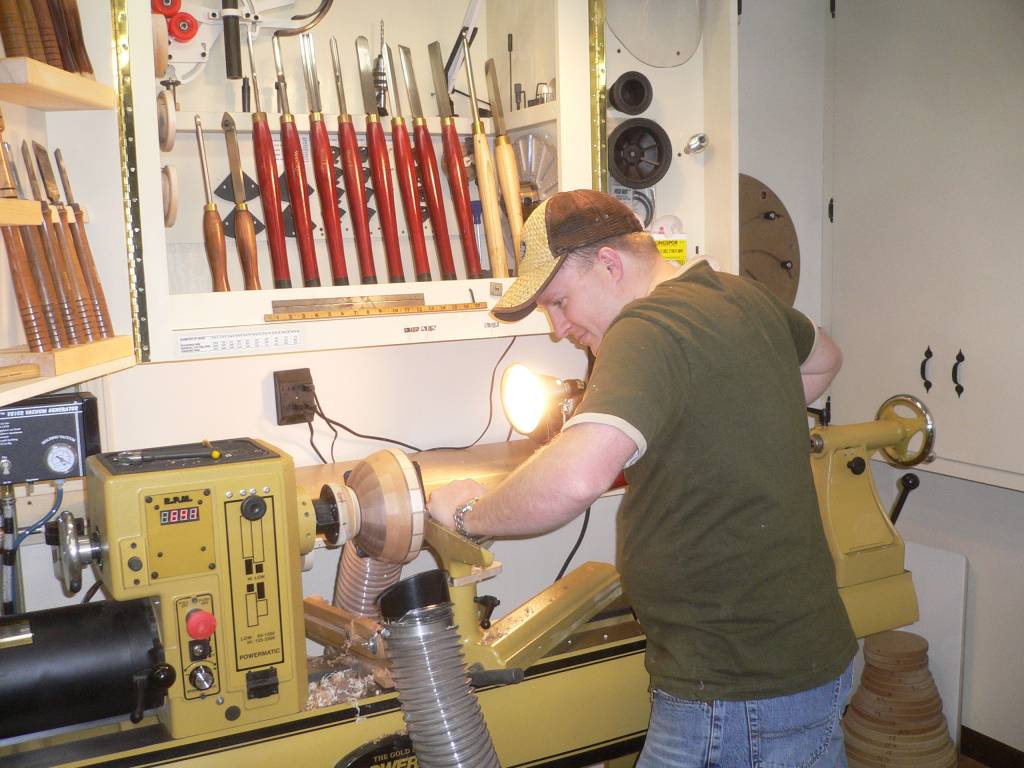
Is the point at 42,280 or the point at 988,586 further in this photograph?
the point at 988,586

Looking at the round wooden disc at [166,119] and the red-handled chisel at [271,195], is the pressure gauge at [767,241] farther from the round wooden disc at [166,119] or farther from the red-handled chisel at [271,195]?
the round wooden disc at [166,119]

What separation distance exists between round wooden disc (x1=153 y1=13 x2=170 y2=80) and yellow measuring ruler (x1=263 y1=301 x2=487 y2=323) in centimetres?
49

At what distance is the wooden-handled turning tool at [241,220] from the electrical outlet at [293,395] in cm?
37

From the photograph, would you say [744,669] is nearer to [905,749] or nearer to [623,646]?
[623,646]

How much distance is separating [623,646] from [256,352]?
0.89 metres

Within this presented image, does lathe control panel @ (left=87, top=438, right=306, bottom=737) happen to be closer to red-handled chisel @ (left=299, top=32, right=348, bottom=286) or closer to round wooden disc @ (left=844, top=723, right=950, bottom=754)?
red-handled chisel @ (left=299, top=32, right=348, bottom=286)

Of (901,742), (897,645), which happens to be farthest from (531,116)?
(901,742)

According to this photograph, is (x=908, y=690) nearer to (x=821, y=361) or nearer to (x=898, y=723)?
(x=898, y=723)

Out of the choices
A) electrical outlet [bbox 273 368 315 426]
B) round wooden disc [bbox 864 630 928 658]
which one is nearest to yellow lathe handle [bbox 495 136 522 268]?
electrical outlet [bbox 273 368 315 426]

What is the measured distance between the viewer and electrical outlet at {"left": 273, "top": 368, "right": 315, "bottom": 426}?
2152 millimetres

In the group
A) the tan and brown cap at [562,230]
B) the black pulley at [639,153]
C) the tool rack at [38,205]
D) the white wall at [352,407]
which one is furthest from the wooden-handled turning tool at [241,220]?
the black pulley at [639,153]

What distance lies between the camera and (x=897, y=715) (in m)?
2.55

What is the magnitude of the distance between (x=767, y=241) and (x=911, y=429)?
32.9 inches

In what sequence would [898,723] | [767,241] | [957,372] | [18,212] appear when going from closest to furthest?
1. [18,212]
2. [957,372]
3. [898,723]
4. [767,241]
